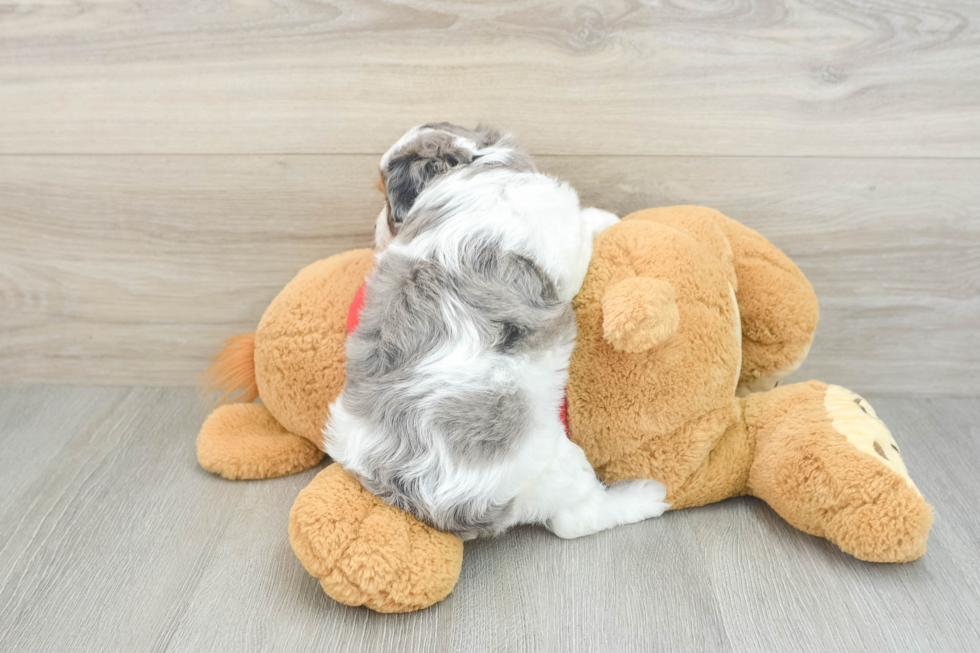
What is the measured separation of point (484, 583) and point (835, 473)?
42cm

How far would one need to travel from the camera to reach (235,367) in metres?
1.09

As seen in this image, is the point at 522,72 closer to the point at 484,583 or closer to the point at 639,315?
the point at 639,315

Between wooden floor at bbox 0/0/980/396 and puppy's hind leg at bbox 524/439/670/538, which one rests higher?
wooden floor at bbox 0/0/980/396

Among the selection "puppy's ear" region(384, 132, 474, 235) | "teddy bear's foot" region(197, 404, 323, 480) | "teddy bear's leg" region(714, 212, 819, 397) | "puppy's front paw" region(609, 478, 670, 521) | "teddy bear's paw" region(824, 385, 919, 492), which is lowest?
"teddy bear's foot" region(197, 404, 323, 480)

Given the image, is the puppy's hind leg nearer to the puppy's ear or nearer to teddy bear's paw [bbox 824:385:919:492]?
teddy bear's paw [bbox 824:385:919:492]

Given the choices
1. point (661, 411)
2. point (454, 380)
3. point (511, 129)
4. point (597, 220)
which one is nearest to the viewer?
point (454, 380)

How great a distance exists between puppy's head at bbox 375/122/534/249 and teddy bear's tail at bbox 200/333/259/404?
14.2 inches

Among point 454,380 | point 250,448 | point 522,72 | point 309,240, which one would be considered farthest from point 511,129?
point 250,448

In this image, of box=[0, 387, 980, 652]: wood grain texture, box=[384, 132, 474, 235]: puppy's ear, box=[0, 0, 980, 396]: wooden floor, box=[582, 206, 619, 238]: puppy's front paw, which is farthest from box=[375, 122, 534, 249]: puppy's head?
box=[0, 387, 980, 652]: wood grain texture

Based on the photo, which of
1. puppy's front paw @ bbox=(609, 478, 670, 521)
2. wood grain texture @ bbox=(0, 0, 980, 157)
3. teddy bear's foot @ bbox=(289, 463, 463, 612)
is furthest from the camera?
wood grain texture @ bbox=(0, 0, 980, 157)

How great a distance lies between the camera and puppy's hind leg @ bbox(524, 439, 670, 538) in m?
0.84

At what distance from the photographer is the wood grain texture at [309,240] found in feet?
3.58

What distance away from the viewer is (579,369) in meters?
0.87

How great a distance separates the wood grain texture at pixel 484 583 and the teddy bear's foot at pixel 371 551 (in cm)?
4
